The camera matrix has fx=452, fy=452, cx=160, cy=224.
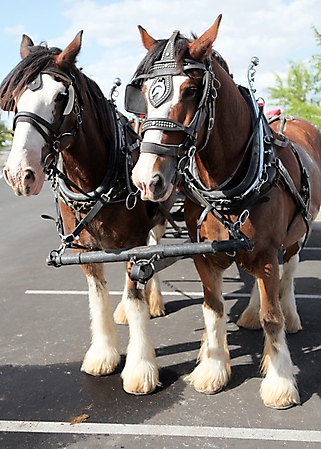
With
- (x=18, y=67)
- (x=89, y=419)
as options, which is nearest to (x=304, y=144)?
(x=18, y=67)

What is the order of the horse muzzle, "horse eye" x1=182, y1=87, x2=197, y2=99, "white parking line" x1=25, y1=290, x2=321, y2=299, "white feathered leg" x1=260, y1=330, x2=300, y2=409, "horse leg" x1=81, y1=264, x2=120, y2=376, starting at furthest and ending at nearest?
1. "white parking line" x1=25, y1=290, x2=321, y2=299
2. "horse leg" x1=81, y1=264, x2=120, y2=376
3. "white feathered leg" x1=260, y1=330, x2=300, y2=409
4. the horse muzzle
5. "horse eye" x1=182, y1=87, x2=197, y2=99

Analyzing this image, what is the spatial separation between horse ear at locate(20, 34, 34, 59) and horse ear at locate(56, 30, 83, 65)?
27cm

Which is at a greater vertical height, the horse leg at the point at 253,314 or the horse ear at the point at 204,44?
the horse ear at the point at 204,44

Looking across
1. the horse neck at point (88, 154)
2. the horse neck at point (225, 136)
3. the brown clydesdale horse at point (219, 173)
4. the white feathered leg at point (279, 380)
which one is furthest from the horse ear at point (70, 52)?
the white feathered leg at point (279, 380)

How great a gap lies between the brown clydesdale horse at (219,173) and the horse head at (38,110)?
44 centimetres

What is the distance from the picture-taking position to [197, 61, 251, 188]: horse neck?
252 cm

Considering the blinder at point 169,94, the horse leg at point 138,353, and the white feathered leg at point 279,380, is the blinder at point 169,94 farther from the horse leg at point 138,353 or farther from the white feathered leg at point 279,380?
the white feathered leg at point 279,380

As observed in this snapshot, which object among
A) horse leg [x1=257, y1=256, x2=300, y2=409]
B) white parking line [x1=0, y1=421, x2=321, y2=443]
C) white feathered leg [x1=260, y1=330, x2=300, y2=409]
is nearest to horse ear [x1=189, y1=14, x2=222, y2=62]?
horse leg [x1=257, y1=256, x2=300, y2=409]

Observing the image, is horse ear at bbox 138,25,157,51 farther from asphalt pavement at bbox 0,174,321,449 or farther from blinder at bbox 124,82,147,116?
asphalt pavement at bbox 0,174,321,449

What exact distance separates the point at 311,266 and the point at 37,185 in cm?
487

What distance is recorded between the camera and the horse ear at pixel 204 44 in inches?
87.3

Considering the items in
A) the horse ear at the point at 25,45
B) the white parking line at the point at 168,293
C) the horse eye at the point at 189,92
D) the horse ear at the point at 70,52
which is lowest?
the white parking line at the point at 168,293

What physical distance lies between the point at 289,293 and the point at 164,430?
6.57ft

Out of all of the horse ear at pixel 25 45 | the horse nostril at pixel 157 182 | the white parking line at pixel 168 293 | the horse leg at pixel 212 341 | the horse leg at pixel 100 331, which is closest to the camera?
the horse nostril at pixel 157 182
